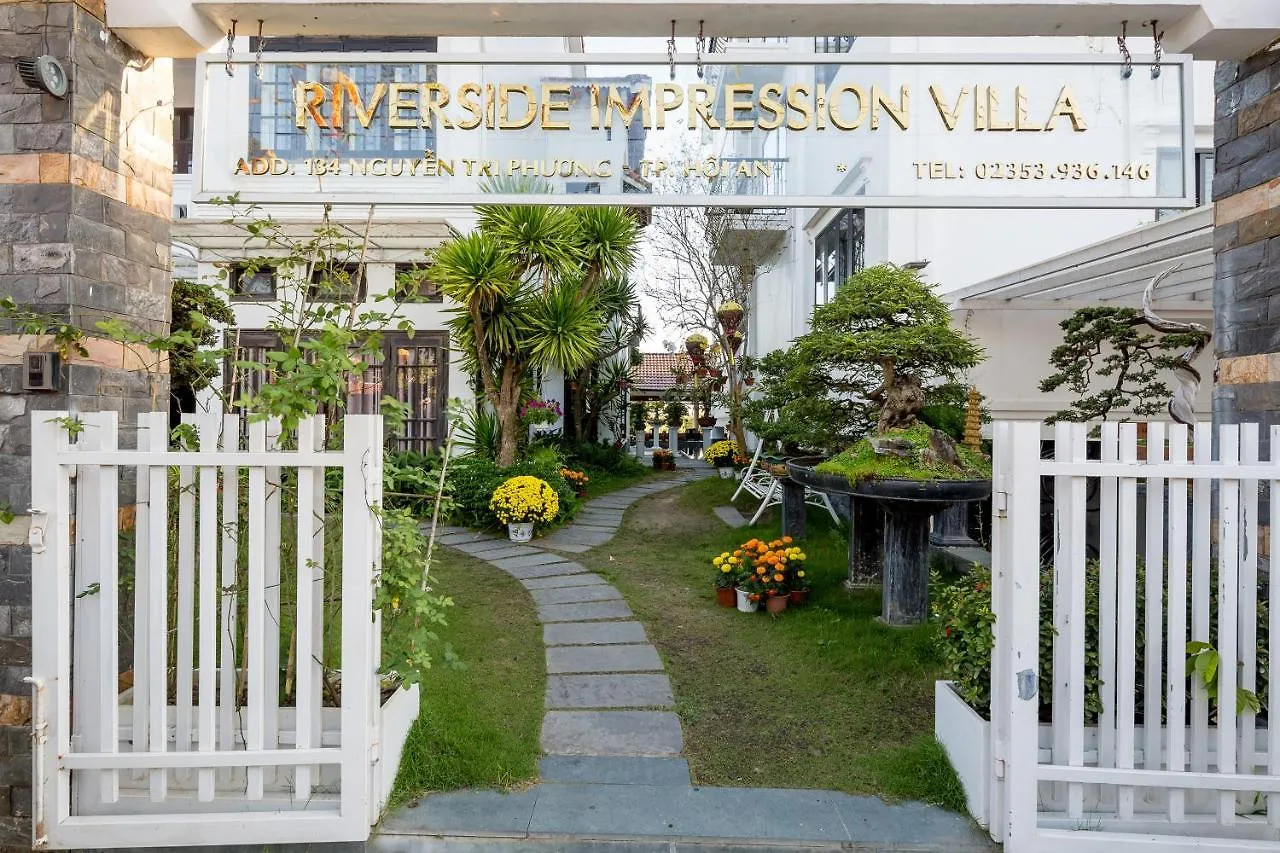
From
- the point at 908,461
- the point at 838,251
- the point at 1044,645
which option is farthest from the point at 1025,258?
the point at 1044,645

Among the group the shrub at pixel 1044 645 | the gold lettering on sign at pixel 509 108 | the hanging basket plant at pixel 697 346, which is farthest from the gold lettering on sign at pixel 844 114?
the hanging basket plant at pixel 697 346

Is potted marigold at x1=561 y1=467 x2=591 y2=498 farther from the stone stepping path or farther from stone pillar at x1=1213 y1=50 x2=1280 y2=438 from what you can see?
stone pillar at x1=1213 y1=50 x2=1280 y2=438

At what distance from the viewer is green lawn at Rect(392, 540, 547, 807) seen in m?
2.55

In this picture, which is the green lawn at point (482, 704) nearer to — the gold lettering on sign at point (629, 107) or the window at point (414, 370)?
the gold lettering on sign at point (629, 107)

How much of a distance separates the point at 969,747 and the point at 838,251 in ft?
26.1

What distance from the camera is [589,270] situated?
8.58 metres

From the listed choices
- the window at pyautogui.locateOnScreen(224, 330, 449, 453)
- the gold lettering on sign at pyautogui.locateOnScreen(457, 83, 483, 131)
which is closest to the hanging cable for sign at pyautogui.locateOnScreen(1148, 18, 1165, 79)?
the gold lettering on sign at pyautogui.locateOnScreen(457, 83, 483, 131)

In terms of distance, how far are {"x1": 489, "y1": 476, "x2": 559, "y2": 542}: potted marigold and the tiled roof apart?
12305 mm

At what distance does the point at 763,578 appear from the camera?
4684 mm

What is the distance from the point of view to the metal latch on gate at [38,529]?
6.97 feet

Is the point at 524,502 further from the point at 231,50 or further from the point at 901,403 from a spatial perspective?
the point at 231,50

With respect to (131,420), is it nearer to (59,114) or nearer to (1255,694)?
(59,114)

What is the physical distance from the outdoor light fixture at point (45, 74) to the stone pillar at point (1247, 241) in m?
4.29

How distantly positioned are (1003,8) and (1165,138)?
779mm
